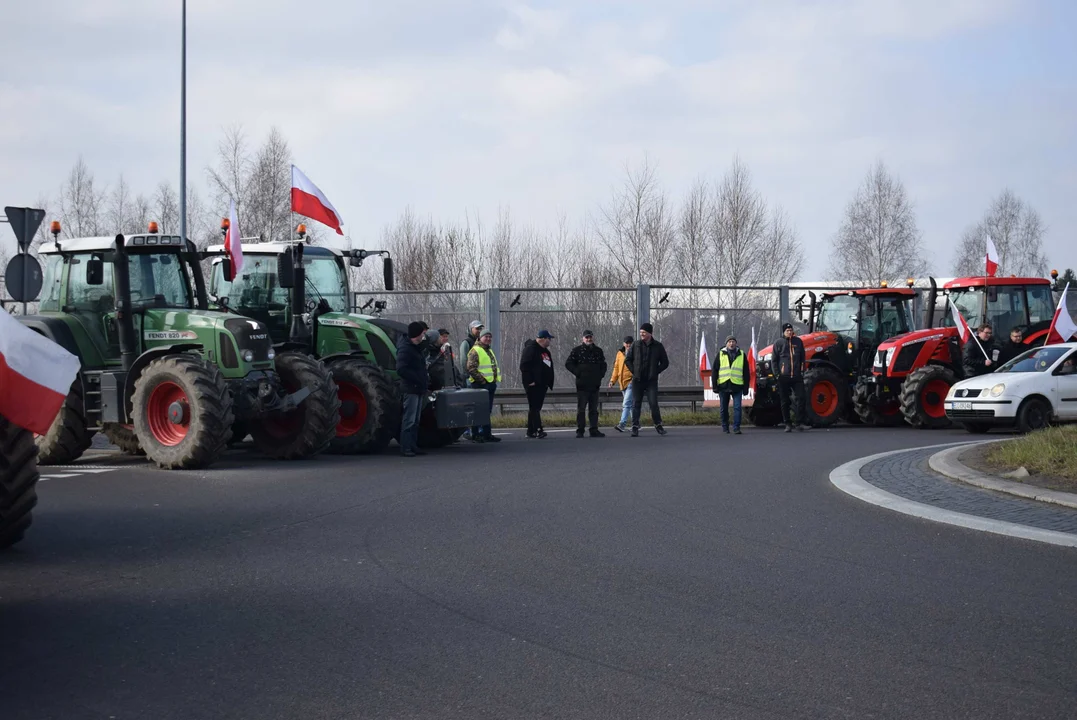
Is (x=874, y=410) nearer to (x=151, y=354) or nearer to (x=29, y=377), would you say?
(x=151, y=354)

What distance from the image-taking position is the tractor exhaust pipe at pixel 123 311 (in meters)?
14.6

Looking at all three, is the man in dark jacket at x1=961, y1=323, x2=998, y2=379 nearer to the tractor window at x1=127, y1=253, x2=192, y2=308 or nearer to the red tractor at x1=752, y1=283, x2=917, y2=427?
the red tractor at x1=752, y1=283, x2=917, y2=427

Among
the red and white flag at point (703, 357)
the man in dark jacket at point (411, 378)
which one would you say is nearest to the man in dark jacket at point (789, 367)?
the red and white flag at point (703, 357)

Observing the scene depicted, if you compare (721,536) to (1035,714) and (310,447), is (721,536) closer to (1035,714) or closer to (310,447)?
(1035,714)

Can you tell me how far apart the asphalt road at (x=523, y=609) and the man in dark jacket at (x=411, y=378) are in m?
4.19

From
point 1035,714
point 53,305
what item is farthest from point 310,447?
point 1035,714

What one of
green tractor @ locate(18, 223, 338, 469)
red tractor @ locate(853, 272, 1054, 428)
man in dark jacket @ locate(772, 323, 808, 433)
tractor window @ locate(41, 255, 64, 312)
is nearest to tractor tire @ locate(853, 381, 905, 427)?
red tractor @ locate(853, 272, 1054, 428)

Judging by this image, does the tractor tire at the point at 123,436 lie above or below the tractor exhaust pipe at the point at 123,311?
below

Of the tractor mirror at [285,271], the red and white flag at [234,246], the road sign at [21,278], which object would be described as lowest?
the road sign at [21,278]

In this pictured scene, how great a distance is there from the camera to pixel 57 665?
5504 millimetres

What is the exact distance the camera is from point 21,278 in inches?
494

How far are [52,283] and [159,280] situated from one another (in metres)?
1.37

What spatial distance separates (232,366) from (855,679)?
1093 cm

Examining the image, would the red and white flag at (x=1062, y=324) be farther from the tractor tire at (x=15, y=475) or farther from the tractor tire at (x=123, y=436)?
the tractor tire at (x=15, y=475)
